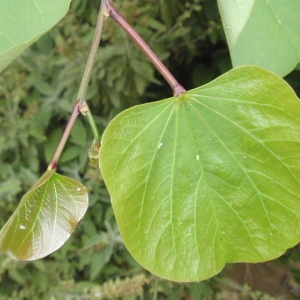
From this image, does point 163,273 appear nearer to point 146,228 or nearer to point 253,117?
point 146,228

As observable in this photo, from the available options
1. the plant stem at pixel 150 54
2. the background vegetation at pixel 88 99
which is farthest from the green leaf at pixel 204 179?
the background vegetation at pixel 88 99

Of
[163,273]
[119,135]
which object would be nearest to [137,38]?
[119,135]

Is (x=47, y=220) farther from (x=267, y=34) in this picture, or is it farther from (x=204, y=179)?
(x=267, y=34)

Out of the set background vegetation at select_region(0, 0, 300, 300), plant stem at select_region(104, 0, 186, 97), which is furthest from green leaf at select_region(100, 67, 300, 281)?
background vegetation at select_region(0, 0, 300, 300)

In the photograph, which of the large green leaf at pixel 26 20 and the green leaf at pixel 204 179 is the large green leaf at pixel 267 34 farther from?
the large green leaf at pixel 26 20

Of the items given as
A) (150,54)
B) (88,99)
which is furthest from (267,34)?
(88,99)
